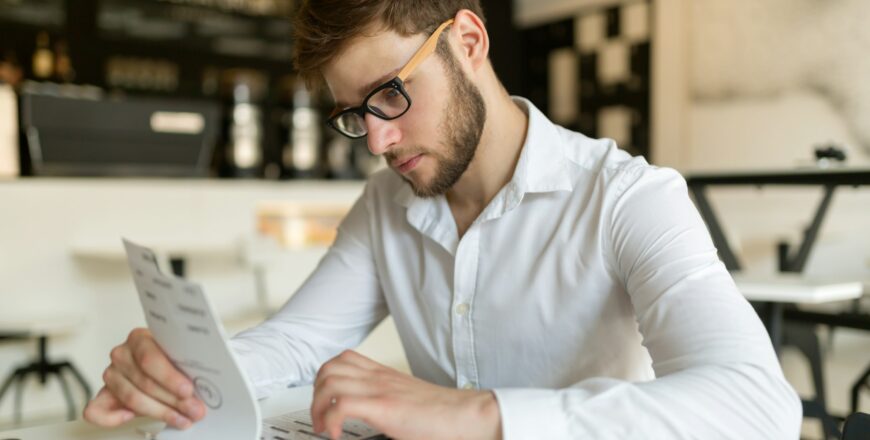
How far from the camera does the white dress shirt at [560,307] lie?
0.63 metres

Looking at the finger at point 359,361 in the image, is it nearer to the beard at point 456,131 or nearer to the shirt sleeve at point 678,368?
the shirt sleeve at point 678,368

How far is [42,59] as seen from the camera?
392cm

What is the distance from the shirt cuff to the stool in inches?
Result: 88.1

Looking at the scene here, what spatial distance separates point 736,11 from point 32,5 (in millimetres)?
3801

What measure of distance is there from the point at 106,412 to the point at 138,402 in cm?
6

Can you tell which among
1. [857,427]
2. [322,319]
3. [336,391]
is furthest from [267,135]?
[857,427]

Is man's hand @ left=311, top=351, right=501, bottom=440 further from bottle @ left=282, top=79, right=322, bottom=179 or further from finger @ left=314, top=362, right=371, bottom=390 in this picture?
bottle @ left=282, top=79, right=322, bottom=179

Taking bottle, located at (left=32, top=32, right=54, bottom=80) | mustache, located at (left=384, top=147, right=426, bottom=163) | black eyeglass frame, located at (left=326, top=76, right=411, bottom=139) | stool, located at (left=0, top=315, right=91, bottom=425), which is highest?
bottle, located at (left=32, top=32, right=54, bottom=80)

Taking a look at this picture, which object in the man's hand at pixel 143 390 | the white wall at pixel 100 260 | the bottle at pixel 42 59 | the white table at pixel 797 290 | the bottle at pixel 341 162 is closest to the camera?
the man's hand at pixel 143 390

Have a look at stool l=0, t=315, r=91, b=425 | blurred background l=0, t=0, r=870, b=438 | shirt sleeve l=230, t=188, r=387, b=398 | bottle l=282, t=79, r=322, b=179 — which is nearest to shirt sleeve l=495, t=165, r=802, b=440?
shirt sleeve l=230, t=188, r=387, b=398

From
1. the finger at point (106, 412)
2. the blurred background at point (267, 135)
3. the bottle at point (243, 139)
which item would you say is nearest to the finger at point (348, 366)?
the finger at point (106, 412)

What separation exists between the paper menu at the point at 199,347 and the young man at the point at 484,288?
0.08 ft

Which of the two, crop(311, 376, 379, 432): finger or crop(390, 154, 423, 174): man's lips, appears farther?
crop(390, 154, 423, 174): man's lips

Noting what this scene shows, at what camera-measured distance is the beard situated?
952 millimetres
